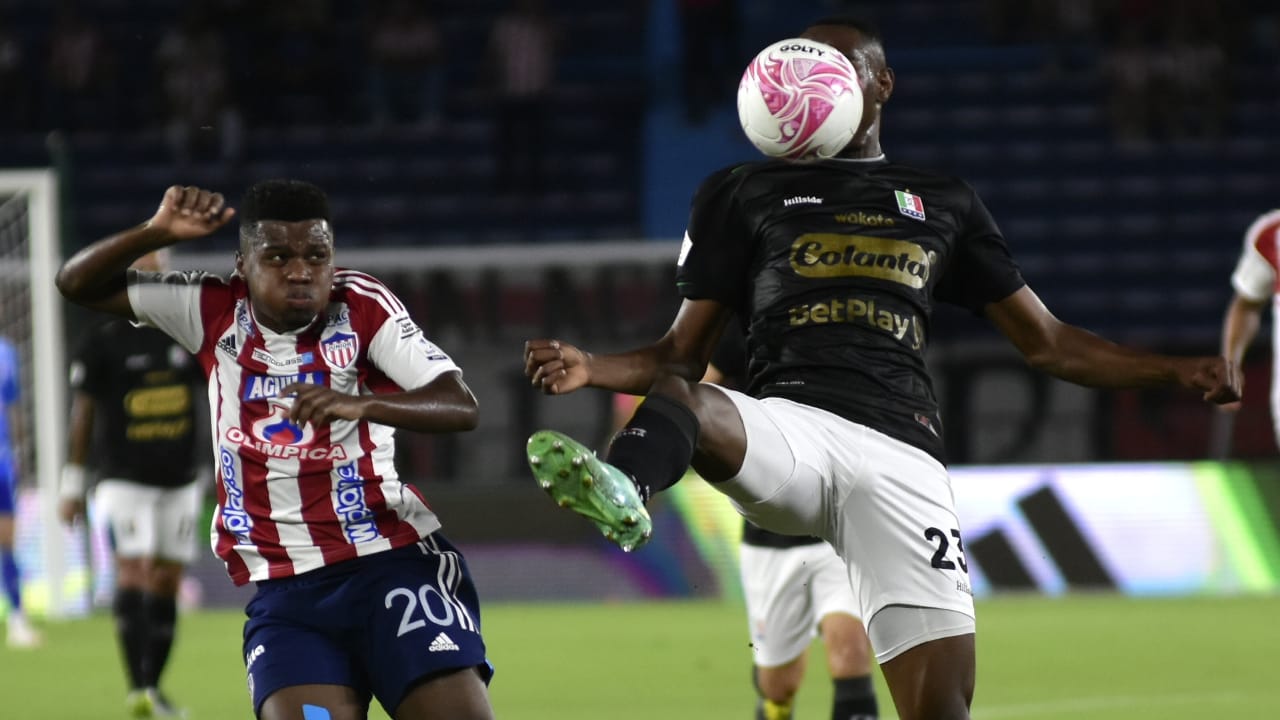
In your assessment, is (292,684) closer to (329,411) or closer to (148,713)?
(329,411)

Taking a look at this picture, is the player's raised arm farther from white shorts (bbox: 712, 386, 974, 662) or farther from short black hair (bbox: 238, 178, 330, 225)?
white shorts (bbox: 712, 386, 974, 662)

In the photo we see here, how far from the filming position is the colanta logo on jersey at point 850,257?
4602 mm

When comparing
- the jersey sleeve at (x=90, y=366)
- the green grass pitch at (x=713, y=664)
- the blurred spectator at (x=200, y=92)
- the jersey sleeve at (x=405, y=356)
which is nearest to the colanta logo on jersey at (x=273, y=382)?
the jersey sleeve at (x=405, y=356)

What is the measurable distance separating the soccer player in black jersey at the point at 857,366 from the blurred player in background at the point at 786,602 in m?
2.10

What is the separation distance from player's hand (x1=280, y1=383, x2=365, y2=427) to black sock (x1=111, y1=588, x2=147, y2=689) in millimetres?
5092

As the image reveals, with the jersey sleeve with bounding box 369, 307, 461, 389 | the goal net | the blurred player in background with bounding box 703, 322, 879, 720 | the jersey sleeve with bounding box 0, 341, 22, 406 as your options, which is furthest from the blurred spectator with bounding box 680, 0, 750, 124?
the jersey sleeve with bounding box 369, 307, 461, 389

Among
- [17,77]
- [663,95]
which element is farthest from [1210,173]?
[17,77]

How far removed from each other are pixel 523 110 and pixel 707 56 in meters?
2.05

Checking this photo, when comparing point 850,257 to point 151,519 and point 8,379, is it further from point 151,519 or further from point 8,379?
point 8,379

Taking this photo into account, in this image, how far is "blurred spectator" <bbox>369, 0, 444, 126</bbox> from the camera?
20.4 m

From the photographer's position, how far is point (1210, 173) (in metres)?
19.6

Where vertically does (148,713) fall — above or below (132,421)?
below

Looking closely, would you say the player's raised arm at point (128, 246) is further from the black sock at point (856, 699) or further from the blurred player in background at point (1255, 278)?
the blurred player in background at point (1255, 278)

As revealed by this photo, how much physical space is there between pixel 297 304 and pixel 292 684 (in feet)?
3.06
